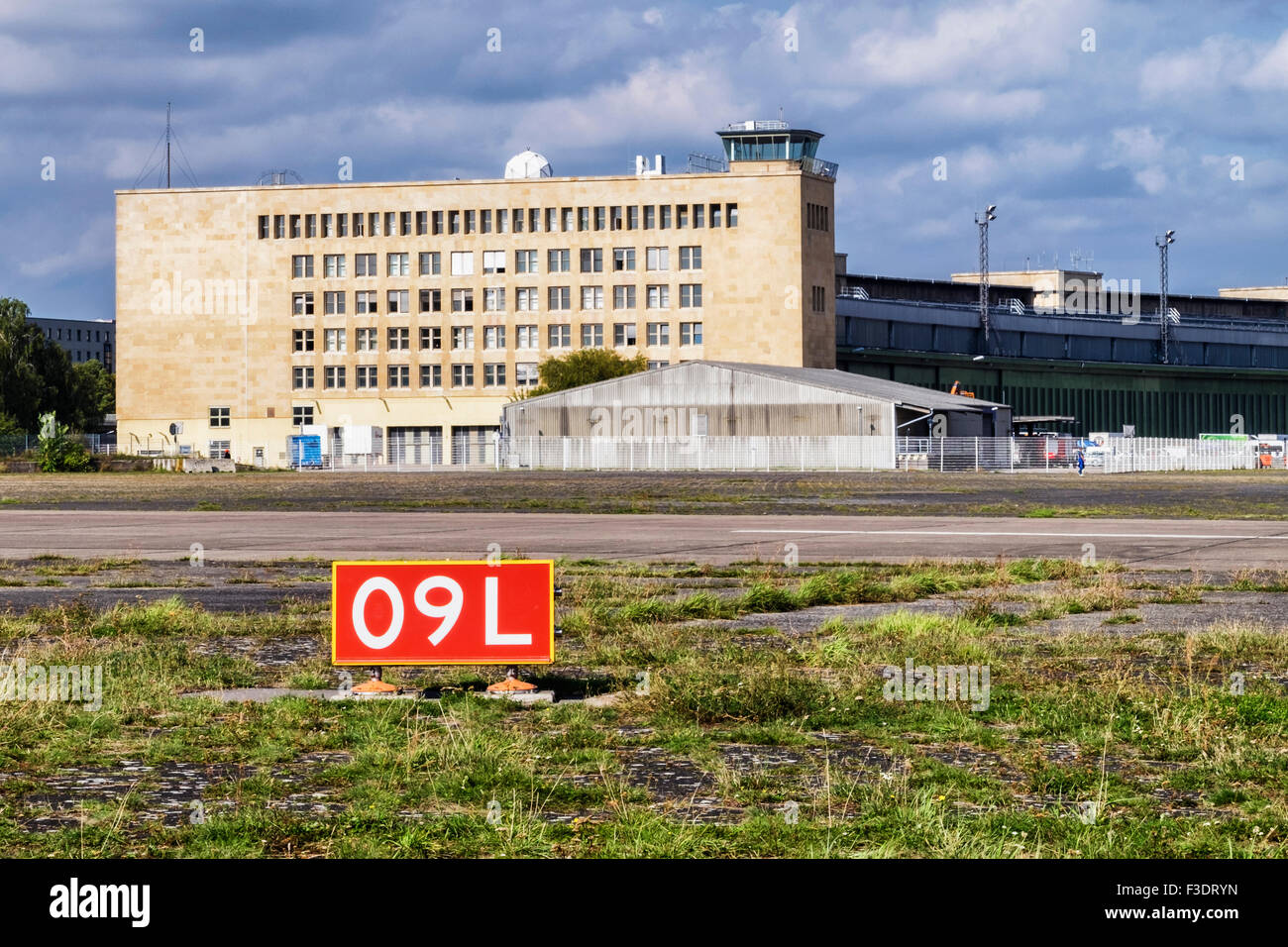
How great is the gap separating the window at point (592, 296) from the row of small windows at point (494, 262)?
5.01ft

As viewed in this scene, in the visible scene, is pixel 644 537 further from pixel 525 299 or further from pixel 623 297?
pixel 525 299

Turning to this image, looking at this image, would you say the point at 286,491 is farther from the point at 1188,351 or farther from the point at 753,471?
the point at 1188,351

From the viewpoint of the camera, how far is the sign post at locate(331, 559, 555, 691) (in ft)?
41.8

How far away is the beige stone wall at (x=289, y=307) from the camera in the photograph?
449 feet

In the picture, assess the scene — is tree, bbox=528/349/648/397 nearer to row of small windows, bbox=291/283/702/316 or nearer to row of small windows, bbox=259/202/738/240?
row of small windows, bbox=291/283/702/316

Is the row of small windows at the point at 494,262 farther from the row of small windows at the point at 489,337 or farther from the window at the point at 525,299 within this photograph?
the row of small windows at the point at 489,337

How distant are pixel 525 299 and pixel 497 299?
2.43 m

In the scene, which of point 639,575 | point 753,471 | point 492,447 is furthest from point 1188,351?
point 639,575

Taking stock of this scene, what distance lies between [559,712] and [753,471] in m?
80.5

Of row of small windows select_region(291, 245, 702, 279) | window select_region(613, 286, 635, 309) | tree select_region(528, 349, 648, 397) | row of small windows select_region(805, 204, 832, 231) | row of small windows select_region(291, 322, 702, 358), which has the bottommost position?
tree select_region(528, 349, 648, 397)

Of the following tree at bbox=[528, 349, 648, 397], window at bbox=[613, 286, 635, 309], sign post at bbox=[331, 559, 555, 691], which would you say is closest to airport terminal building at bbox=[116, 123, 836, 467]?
window at bbox=[613, 286, 635, 309]

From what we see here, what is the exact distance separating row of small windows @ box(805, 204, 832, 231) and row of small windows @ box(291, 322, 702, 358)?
12.5m

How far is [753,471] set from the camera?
9238cm
